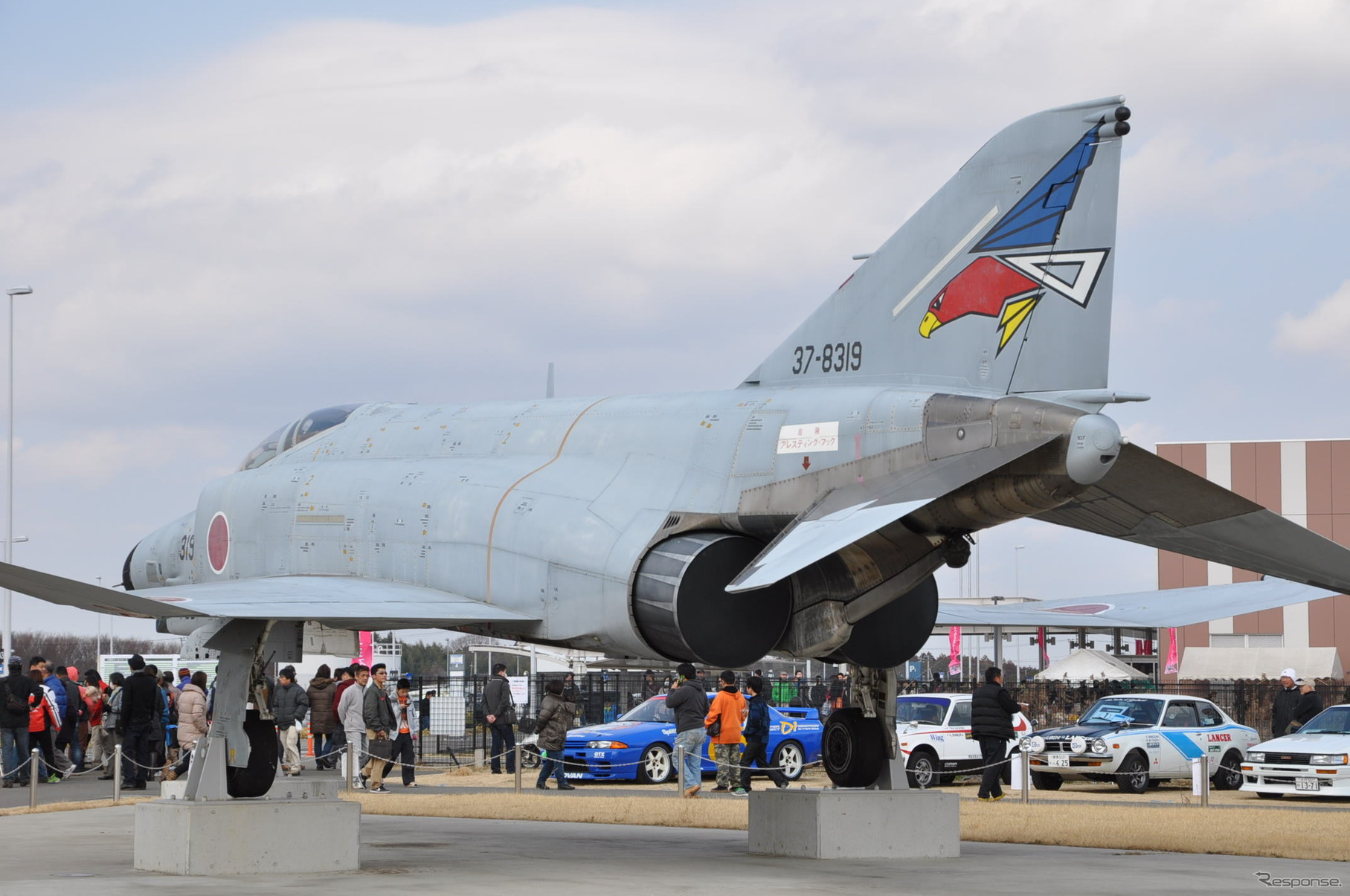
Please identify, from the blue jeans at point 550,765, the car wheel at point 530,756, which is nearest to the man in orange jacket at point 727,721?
the blue jeans at point 550,765

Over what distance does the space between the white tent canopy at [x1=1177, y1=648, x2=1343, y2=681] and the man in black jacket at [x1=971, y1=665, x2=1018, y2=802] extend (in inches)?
1215

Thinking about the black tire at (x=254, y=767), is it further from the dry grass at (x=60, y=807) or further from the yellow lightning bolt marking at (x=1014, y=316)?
the yellow lightning bolt marking at (x=1014, y=316)

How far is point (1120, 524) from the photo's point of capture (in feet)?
40.0

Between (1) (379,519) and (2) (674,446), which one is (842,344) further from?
(1) (379,519)

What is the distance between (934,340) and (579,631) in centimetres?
345

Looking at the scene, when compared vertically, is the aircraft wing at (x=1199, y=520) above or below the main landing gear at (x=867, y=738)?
above

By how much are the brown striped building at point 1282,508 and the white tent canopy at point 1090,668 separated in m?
8.01

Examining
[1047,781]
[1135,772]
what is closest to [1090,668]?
[1047,781]

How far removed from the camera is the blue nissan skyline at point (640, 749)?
23344 mm

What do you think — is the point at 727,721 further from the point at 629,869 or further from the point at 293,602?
the point at 293,602

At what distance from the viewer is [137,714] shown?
22891mm

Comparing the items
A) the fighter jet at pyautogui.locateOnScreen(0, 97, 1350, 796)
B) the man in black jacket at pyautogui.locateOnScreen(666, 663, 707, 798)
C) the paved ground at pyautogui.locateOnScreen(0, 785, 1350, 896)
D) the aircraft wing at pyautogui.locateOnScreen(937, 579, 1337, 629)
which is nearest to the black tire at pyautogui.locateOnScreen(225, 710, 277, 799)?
the fighter jet at pyautogui.locateOnScreen(0, 97, 1350, 796)

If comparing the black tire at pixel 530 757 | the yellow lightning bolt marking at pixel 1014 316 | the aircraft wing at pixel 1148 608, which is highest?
the yellow lightning bolt marking at pixel 1014 316

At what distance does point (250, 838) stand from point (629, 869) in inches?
115
